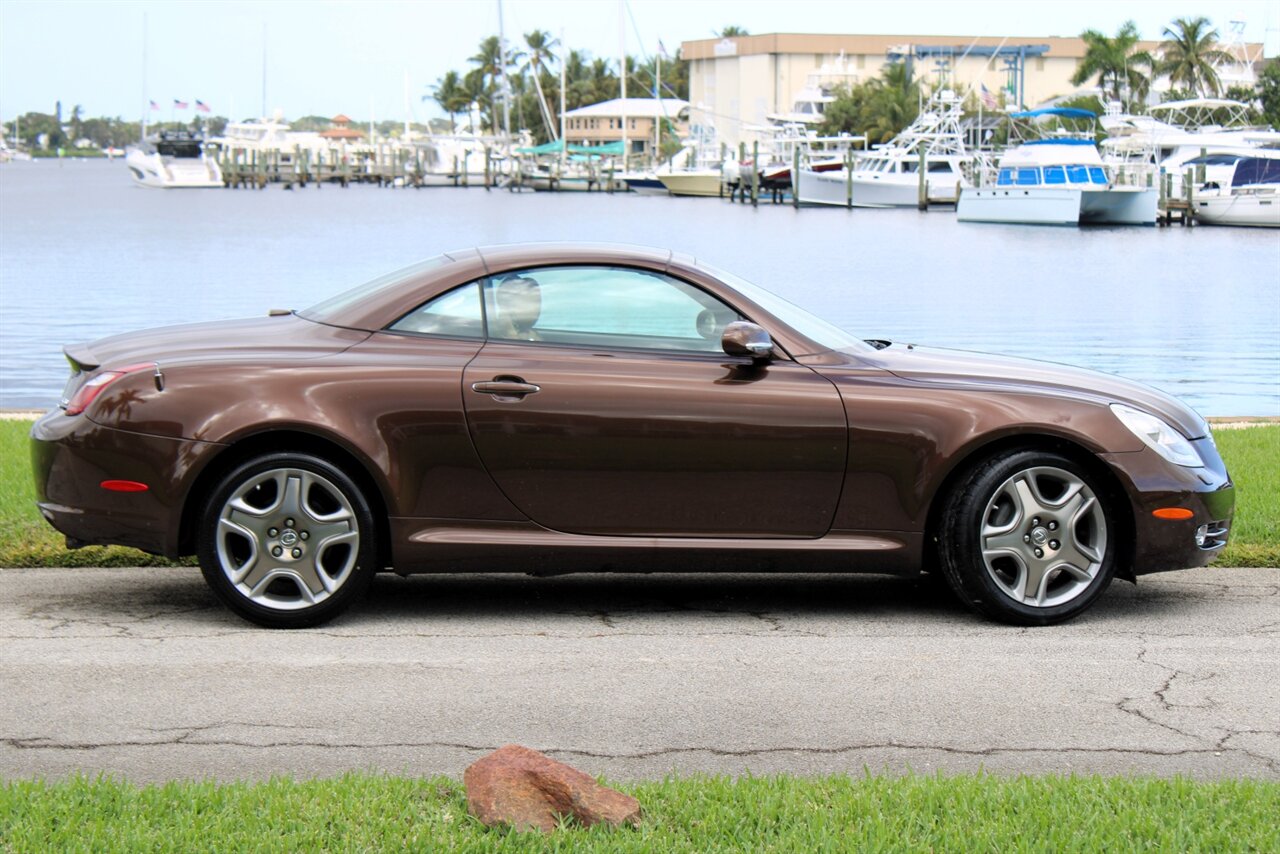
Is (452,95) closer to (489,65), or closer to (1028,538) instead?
(489,65)

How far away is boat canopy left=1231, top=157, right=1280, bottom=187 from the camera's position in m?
64.4

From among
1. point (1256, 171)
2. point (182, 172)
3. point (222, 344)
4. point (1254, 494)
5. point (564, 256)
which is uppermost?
point (182, 172)

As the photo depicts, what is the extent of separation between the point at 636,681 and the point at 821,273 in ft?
121

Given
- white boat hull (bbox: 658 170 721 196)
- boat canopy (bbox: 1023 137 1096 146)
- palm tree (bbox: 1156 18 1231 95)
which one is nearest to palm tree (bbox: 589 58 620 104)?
white boat hull (bbox: 658 170 721 196)

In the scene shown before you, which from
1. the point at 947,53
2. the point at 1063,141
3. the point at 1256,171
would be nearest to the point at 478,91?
the point at 947,53

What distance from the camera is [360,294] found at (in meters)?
6.55

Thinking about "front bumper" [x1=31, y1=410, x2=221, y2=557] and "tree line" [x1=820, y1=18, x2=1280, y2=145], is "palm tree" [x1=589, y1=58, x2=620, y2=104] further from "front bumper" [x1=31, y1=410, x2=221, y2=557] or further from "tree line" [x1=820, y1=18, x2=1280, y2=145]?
"front bumper" [x1=31, y1=410, x2=221, y2=557]

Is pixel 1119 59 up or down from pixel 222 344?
up

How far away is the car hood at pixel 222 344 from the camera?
620 centimetres

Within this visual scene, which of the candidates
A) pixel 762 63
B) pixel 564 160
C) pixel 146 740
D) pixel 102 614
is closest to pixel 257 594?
pixel 102 614

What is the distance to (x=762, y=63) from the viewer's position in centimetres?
13925

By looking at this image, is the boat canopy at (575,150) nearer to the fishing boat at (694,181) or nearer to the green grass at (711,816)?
the fishing boat at (694,181)

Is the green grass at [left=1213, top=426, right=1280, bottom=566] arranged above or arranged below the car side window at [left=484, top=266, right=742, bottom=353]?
below

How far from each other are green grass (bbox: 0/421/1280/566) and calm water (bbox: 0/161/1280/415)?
6.76 metres
